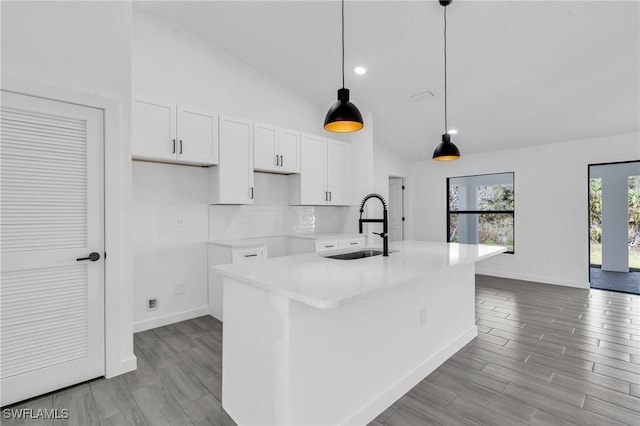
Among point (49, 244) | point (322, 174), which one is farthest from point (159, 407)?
point (322, 174)

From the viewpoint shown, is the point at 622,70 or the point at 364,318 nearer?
the point at 364,318

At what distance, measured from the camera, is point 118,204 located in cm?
240

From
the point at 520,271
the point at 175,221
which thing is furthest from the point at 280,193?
the point at 520,271

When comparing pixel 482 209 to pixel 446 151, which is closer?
pixel 446 151

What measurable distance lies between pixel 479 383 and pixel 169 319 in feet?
10.1

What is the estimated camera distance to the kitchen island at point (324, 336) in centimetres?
148

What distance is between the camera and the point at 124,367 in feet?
7.86

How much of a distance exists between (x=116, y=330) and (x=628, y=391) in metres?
3.69

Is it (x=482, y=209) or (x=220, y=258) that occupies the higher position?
(x=482, y=209)

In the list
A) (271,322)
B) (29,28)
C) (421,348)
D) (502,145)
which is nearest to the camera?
(271,322)

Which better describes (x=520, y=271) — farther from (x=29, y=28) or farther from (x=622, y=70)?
(x=29, y=28)

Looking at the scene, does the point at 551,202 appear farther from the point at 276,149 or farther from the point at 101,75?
the point at 101,75

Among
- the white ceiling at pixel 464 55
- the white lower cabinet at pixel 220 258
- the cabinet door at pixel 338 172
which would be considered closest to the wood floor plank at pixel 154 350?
the white lower cabinet at pixel 220 258

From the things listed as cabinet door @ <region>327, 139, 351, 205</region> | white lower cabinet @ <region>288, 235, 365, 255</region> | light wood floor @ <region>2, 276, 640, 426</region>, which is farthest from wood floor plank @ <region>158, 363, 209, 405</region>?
cabinet door @ <region>327, 139, 351, 205</region>
